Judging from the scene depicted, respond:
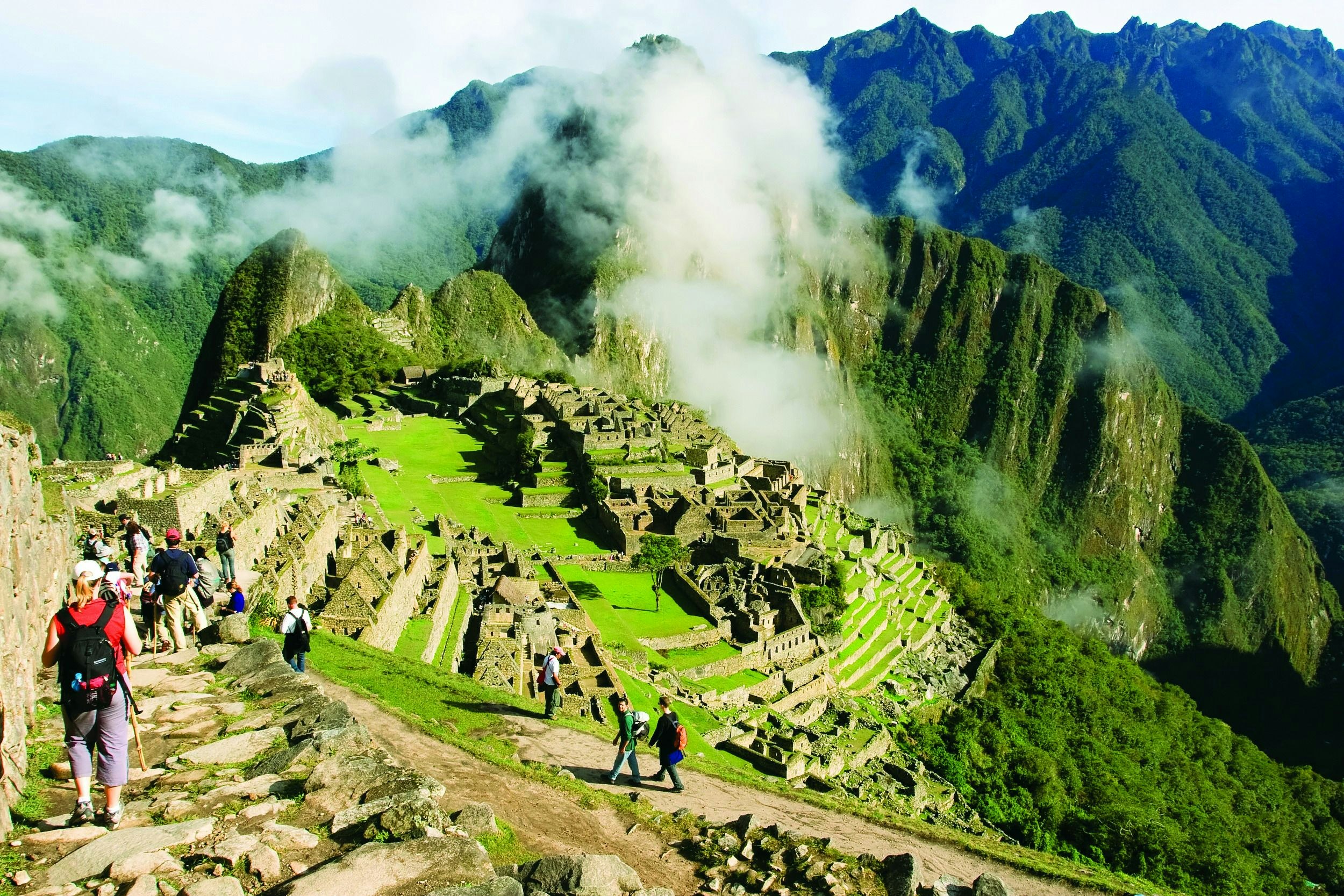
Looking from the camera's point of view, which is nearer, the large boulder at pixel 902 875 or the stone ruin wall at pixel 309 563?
the large boulder at pixel 902 875

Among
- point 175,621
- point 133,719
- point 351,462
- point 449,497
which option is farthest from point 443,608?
point 351,462

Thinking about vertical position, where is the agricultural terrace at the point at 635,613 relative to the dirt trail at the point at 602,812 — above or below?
below

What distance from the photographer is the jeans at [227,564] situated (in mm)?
15148

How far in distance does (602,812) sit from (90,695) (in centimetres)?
538

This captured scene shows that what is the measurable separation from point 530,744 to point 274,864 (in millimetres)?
7034

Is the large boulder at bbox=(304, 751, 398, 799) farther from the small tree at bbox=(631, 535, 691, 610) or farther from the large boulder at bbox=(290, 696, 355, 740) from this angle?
the small tree at bbox=(631, 535, 691, 610)

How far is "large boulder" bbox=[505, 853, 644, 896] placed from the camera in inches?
268

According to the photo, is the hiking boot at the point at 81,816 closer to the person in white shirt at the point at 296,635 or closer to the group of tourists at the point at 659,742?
the person in white shirt at the point at 296,635

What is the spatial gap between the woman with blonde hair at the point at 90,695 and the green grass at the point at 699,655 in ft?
70.6

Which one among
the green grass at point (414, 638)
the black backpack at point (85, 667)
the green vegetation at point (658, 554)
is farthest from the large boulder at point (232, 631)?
the green vegetation at point (658, 554)

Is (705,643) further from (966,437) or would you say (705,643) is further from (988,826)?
(966,437)

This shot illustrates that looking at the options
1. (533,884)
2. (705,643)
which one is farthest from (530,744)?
(705,643)

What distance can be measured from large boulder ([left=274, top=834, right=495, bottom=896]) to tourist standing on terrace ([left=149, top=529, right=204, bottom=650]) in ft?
19.4

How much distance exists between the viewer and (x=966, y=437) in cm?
19200
